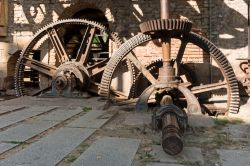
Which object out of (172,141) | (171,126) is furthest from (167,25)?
(172,141)

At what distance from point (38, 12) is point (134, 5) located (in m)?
2.81

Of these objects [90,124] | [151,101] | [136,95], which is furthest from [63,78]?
[90,124]

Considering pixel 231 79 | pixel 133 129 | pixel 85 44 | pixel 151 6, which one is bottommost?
pixel 133 129

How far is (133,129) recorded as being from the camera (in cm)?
458

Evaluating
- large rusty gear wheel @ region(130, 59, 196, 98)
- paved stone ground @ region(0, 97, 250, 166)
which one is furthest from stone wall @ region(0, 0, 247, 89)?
paved stone ground @ region(0, 97, 250, 166)

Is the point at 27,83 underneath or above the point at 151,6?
underneath

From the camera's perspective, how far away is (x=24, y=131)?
14.2 feet

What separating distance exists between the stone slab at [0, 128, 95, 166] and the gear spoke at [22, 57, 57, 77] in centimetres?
434

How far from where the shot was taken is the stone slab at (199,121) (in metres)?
4.82

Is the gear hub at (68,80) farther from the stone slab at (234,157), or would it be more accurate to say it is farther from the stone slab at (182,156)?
the stone slab at (234,157)

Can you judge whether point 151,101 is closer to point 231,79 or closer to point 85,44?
point 231,79

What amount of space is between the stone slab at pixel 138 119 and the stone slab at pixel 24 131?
45.0 inches

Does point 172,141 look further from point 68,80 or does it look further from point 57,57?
point 57,57

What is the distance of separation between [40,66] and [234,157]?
638 centimetres
